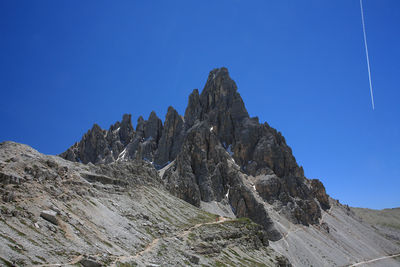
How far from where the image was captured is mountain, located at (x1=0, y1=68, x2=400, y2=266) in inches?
1256

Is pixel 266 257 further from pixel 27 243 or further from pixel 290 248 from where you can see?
pixel 27 243

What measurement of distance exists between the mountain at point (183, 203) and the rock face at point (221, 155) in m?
0.58

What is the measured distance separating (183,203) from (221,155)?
6022 centimetres

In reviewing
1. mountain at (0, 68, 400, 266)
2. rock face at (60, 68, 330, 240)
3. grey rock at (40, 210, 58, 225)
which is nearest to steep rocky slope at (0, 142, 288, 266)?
grey rock at (40, 210, 58, 225)

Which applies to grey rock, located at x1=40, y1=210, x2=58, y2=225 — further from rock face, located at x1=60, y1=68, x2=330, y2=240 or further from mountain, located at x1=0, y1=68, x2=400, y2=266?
rock face, located at x1=60, y1=68, x2=330, y2=240

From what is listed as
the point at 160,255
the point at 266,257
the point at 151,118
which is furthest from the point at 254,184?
the point at 160,255

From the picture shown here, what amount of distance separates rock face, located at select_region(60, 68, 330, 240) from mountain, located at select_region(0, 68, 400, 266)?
1.91 feet

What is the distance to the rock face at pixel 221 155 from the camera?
114m

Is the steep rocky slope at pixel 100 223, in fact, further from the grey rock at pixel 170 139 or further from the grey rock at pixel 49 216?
the grey rock at pixel 170 139

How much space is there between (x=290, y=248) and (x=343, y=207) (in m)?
94.1

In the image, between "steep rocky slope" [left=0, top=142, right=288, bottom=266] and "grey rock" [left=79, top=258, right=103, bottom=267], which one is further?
"steep rocky slope" [left=0, top=142, right=288, bottom=266]

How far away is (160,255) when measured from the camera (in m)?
39.2

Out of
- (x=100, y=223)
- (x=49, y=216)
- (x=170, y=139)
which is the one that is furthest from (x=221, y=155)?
(x=49, y=216)

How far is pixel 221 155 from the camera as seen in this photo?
5221 inches
